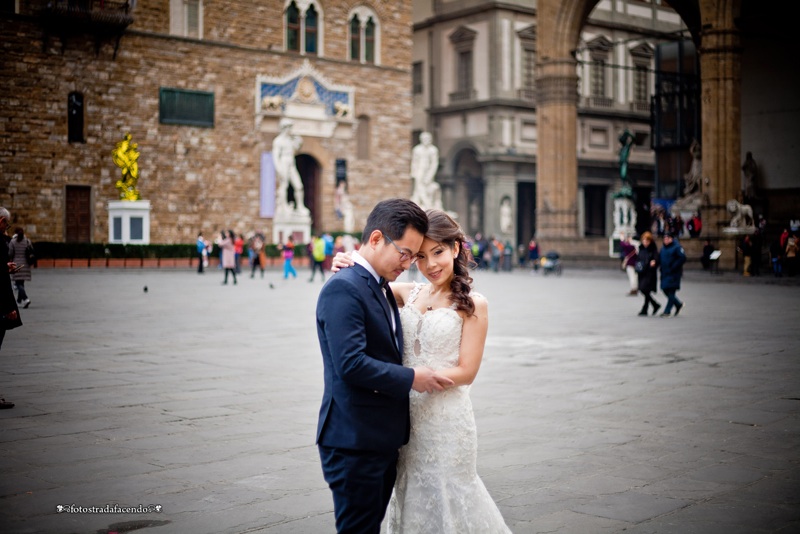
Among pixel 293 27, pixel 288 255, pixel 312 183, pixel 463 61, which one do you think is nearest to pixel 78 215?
pixel 288 255

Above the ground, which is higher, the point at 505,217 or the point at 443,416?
the point at 505,217

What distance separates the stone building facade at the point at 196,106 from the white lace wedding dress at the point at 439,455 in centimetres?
3031

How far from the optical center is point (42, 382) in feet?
27.4

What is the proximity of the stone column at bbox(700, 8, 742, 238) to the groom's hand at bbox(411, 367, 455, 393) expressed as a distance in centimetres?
2805

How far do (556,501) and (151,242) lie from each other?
30.6 metres

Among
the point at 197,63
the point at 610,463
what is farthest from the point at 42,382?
the point at 197,63

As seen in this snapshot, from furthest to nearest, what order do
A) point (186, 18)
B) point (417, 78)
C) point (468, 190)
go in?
point (417, 78)
point (468, 190)
point (186, 18)

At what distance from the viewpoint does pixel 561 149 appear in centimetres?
3528

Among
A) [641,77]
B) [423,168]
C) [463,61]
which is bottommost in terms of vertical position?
[423,168]

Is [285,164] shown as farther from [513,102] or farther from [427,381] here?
[427,381]

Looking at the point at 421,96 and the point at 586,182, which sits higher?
the point at 421,96

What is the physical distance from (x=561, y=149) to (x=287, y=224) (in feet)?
37.3

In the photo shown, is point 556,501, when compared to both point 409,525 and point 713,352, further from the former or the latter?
point 713,352

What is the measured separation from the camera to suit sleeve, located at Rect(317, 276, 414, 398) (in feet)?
10.3
